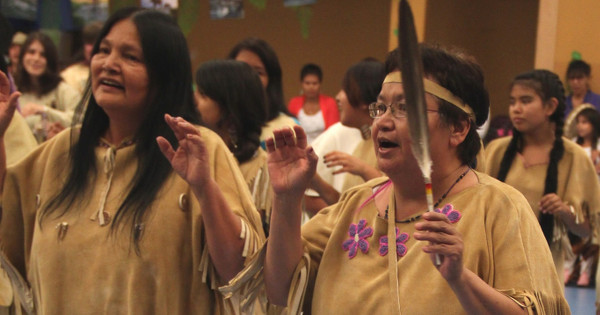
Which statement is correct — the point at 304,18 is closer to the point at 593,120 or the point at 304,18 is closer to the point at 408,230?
the point at 593,120

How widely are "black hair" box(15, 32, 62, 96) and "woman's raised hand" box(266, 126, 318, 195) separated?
4919mm

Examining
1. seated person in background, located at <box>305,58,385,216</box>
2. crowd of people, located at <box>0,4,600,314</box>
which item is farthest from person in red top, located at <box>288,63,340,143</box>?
crowd of people, located at <box>0,4,600,314</box>

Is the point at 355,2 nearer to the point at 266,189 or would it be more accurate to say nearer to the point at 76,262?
the point at 266,189

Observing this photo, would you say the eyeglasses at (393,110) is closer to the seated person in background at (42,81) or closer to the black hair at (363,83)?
the black hair at (363,83)

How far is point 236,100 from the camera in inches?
187

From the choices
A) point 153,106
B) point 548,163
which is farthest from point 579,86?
point 153,106

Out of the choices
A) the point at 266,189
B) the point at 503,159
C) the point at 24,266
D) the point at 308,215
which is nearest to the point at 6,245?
the point at 24,266

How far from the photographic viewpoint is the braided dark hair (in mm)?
5605

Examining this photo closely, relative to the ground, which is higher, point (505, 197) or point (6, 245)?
point (505, 197)

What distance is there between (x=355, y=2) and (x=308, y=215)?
9.22m

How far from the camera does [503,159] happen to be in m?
5.82

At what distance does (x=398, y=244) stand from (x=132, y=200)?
3.23 ft

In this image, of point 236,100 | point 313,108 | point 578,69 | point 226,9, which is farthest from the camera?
point 313,108

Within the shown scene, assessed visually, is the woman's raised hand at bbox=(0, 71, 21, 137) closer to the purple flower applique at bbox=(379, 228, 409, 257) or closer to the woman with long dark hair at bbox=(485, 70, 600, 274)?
the purple flower applique at bbox=(379, 228, 409, 257)
